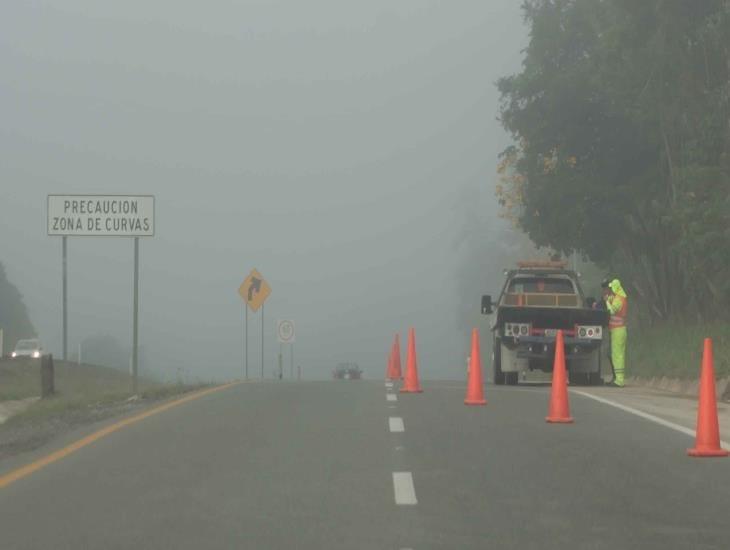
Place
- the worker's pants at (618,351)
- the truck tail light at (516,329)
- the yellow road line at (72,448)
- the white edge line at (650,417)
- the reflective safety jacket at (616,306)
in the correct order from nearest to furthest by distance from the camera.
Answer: the yellow road line at (72,448) < the white edge line at (650,417) < the worker's pants at (618,351) < the reflective safety jacket at (616,306) < the truck tail light at (516,329)

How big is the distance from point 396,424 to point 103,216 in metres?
12.3

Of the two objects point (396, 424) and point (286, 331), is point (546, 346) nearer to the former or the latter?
point (396, 424)

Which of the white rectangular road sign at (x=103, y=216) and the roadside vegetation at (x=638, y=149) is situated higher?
the roadside vegetation at (x=638, y=149)

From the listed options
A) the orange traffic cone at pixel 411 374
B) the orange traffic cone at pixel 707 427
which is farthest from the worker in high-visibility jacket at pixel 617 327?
the orange traffic cone at pixel 707 427

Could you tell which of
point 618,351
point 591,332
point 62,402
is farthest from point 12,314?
point 618,351

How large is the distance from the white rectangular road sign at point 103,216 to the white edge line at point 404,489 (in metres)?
15.3

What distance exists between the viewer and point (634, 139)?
1631 inches

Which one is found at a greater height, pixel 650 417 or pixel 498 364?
pixel 498 364

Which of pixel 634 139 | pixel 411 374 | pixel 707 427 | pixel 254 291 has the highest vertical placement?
pixel 634 139

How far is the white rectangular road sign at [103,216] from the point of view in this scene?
2553 centimetres

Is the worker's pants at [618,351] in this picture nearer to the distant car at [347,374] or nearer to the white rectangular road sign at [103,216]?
the white rectangular road sign at [103,216]

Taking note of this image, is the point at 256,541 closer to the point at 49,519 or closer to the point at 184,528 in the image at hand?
the point at 184,528

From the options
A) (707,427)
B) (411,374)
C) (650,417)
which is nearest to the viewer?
(707,427)

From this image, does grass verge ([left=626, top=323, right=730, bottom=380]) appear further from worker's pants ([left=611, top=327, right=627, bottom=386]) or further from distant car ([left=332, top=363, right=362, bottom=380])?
distant car ([left=332, top=363, right=362, bottom=380])
